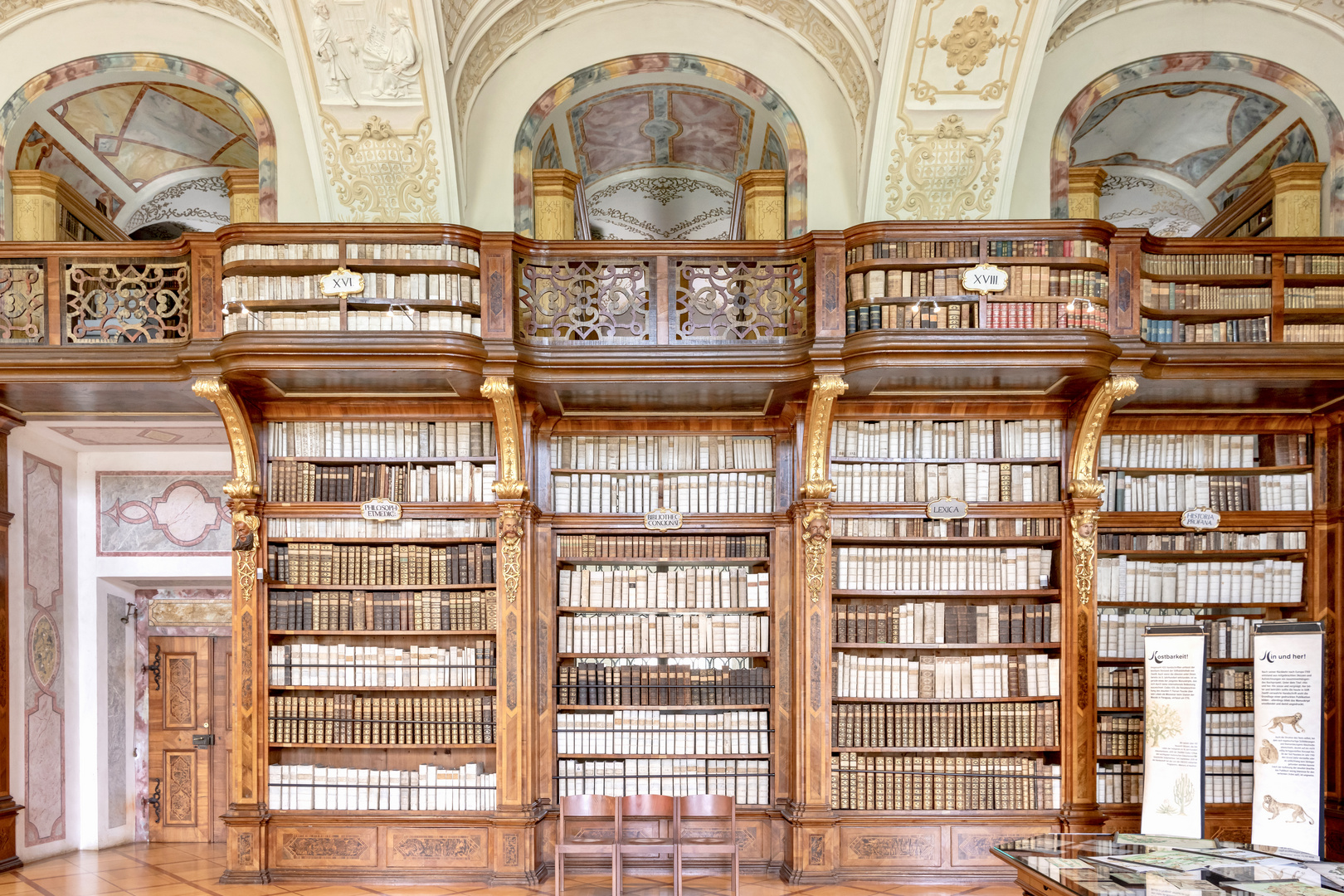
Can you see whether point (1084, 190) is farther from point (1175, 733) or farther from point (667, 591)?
point (667, 591)

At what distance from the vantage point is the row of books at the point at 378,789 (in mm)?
6250

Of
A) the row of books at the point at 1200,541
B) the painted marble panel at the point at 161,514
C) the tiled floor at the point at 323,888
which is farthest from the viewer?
the painted marble panel at the point at 161,514

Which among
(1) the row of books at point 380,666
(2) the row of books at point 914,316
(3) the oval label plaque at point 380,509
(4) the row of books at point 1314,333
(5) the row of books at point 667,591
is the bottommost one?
(1) the row of books at point 380,666

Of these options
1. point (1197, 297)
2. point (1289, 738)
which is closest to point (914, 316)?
point (1197, 297)

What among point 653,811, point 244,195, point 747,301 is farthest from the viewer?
point 244,195

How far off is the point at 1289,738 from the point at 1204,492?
182 cm

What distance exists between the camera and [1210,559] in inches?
264

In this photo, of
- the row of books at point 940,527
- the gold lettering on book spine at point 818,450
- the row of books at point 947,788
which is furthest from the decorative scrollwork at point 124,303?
the row of books at point 947,788

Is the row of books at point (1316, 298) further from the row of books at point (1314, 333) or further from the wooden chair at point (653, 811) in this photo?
the wooden chair at point (653, 811)

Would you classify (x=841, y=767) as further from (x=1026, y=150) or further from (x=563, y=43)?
(x=563, y=43)

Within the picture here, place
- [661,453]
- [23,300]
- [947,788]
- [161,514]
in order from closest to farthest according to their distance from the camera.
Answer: [23,300] → [947,788] → [661,453] → [161,514]

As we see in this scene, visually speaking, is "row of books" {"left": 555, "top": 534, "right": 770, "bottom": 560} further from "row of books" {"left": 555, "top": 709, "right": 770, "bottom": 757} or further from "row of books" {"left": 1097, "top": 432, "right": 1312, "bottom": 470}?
"row of books" {"left": 1097, "top": 432, "right": 1312, "bottom": 470}

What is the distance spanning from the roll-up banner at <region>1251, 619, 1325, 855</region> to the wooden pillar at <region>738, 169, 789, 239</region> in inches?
145

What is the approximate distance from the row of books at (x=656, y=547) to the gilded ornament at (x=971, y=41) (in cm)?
302
